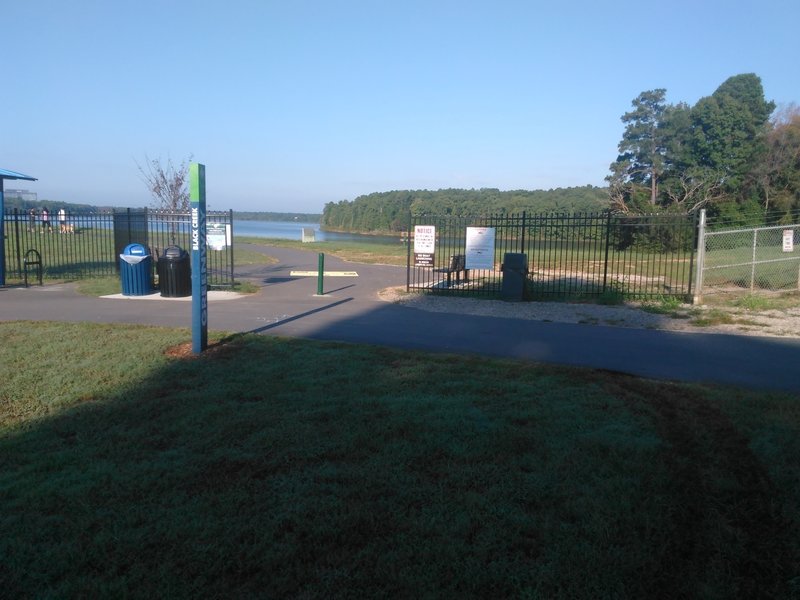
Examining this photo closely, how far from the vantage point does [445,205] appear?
67.5 meters

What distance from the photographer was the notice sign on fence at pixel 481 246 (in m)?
16.2

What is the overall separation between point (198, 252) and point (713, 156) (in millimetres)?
47447

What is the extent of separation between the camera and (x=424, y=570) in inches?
138

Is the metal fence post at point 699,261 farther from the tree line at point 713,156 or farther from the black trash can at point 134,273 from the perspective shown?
the tree line at point 713,156

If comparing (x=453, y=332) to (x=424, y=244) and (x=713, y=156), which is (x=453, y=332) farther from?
(x=713, y=156)

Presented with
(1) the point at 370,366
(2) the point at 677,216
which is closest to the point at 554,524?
(1) the point at 370,366

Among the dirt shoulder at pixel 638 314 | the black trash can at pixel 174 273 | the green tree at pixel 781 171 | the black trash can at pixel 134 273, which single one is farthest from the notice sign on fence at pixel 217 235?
the green tree at pixel 781 171

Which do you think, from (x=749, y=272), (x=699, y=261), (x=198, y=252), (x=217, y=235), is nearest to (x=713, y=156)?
(x=749, y=272)

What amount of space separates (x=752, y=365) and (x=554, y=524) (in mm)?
6091

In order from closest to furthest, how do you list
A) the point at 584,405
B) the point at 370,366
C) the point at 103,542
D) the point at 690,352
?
the point at 103,542 < the point at 584,405 < the point at 370,366 < the point at 690,352

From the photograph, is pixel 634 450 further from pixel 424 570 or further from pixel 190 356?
pixel 190 356

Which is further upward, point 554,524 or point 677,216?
point 677,216

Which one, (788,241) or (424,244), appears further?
(788,241)

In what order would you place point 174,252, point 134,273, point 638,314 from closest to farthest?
point 638,314 → point 174,252 → point 134,273
